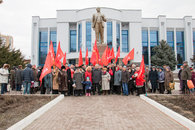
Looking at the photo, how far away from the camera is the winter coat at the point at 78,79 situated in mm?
9584

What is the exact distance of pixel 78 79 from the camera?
961 cm

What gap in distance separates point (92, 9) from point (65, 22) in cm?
676

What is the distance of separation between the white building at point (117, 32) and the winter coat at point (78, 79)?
25.4m

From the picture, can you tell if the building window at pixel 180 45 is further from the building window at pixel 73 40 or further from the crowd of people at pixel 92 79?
the crowd of people at pixel 92 79

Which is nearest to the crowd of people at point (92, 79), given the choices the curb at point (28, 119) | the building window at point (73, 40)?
the curb at point (28, 119)

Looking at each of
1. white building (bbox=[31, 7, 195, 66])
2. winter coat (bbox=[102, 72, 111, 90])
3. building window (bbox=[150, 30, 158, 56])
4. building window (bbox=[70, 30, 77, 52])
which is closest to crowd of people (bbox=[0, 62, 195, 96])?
winter coat (bbox=[102, 72, 111, 90])

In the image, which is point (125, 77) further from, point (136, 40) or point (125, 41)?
point (125, 41)

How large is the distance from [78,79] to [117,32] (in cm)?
2916

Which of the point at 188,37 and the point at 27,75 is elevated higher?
the point at 188,37

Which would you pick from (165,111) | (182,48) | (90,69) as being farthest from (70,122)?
(182,48)

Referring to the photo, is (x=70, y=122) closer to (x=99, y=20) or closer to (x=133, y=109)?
(x=133, y=109)

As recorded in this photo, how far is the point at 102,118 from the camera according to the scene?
525cm

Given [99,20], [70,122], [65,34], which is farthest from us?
[65,34]

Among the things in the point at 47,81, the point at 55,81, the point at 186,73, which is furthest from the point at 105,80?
the point at 186,73
